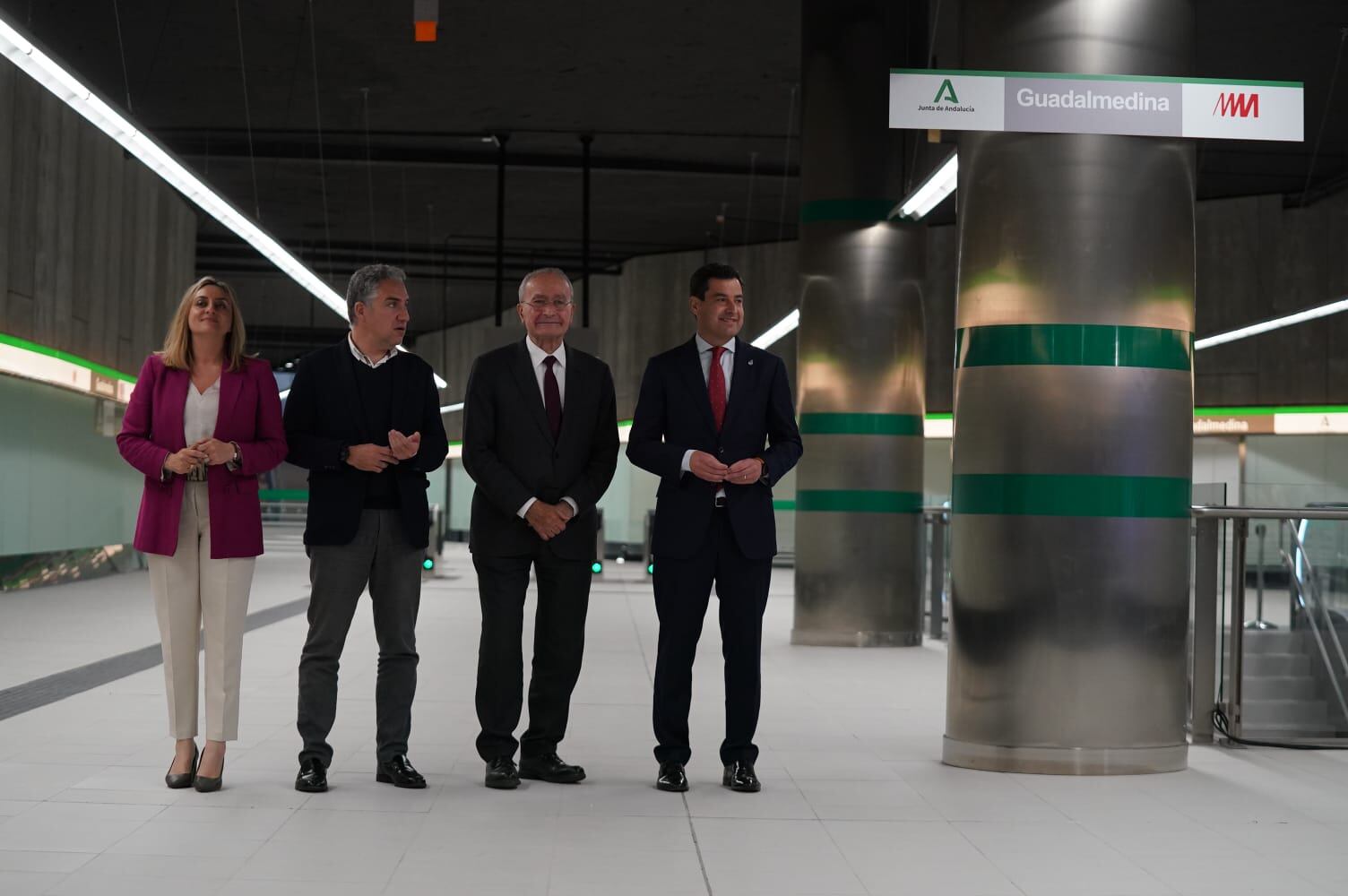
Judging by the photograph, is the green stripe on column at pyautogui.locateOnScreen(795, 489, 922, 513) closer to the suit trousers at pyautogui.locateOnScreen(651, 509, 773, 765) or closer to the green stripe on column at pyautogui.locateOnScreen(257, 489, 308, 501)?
the suit trousers at pyautogui.locateOnScreen(651, 509, 773, 765)

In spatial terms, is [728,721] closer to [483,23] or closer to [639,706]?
[639,706]

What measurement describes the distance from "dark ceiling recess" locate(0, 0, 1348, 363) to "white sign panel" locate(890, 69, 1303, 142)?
18.2 feet

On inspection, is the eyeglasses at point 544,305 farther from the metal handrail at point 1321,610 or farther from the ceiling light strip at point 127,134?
the metal handrail at point 1321,610

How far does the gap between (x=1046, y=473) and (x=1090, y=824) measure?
1442 millimetres

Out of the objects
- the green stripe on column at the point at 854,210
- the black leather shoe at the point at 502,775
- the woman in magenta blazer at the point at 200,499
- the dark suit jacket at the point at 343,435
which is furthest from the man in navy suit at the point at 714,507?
the green stripe on column at the point at 854,210

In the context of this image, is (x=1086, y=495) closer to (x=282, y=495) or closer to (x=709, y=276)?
(x=709, y=276)

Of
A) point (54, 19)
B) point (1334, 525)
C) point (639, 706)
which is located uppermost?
point (54, 19)

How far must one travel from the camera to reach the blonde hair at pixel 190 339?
4613mm

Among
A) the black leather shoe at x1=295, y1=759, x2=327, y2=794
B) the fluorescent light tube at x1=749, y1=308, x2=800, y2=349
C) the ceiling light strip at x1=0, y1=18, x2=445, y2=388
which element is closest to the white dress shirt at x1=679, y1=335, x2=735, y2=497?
the ceiling light strip at x1=0, y1=18, x2=445, y2=388

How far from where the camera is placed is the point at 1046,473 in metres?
5.40

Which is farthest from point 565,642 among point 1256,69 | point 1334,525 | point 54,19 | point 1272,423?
point 1272,423

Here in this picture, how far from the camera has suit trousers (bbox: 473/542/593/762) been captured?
4.75 metres

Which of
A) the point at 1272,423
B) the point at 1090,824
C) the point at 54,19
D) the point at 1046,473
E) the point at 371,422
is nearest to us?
the point at 1090,824

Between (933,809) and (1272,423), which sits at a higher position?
(1272,423)
